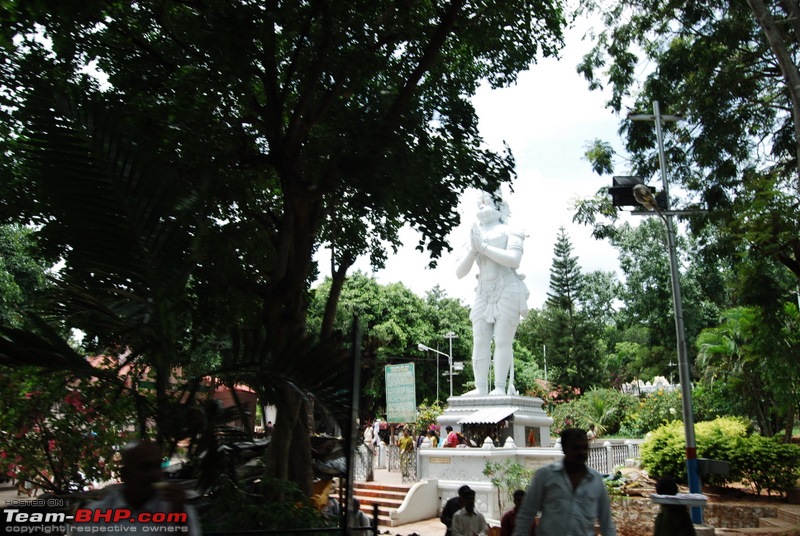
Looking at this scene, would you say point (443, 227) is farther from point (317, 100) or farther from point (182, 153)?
point (182, 153)

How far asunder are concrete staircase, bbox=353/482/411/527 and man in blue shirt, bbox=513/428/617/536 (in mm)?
12689

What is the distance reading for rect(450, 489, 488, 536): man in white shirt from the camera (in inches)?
309

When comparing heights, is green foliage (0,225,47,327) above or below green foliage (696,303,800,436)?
above

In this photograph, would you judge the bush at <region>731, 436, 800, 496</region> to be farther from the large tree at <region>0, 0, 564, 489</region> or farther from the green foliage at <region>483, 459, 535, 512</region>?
the large tree at <region>0, 0, 564, 489</region>

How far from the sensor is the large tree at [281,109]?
7711mm

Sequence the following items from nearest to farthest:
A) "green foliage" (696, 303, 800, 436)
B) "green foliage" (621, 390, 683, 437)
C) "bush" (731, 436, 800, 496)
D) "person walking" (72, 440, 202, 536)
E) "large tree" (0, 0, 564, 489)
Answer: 1. "person walking" (72, 440, 202, 536)
2. "large tree" (0, 0, 564, 489)
3. "bush" (731, 436, 800, 496)
4. "green foliage" (696, 303, 800, 436)
5. "green foliage" (621, 390, 683, 437)

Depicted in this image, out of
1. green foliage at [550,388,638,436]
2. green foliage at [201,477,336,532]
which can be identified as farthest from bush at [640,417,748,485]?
green foliage at [550,388,638,436]

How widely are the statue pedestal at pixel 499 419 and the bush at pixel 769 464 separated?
490 centimetres

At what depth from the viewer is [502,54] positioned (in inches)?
396

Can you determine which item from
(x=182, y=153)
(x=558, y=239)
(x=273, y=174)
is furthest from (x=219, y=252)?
(x=558, y=239)

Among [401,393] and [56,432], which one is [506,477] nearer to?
[401,393]

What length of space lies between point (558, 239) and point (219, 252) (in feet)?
178

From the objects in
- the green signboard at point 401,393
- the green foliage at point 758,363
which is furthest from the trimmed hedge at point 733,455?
the green signboard at point 401,393

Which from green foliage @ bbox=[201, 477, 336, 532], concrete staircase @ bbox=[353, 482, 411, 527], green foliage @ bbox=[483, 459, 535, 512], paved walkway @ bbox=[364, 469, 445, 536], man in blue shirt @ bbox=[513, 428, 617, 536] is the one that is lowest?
paved walkway @ bbox=[364, 469, 445, 536]
